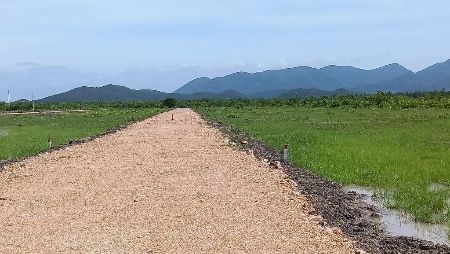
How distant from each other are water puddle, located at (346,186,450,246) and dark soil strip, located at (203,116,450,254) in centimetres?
19

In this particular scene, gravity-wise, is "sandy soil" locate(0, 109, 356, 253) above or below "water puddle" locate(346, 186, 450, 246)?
above

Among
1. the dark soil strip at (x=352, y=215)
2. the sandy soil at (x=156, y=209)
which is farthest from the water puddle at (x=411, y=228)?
the sandy soil at (x=156, y=209)

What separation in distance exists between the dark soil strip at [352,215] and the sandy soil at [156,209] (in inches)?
13.5

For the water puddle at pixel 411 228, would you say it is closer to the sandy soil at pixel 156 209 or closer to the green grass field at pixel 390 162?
the green grass field at pixel 390 162

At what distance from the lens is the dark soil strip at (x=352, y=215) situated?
29.6 ft

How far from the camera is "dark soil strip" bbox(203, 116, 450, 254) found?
9031 mm

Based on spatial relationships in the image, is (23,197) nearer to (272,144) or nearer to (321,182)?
(321,182)

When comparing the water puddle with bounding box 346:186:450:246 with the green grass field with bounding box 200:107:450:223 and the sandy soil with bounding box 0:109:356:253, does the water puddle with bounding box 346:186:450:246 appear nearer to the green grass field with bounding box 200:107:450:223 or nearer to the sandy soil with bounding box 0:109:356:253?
the green grass field with bounding box 200:107:450:223

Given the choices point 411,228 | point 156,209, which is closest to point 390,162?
point 411,228

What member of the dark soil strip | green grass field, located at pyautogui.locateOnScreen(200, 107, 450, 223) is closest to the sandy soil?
the dark soil strip

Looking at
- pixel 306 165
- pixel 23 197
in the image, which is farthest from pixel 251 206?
pixel 306 165

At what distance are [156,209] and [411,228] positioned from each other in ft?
15.3

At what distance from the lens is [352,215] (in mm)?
11406

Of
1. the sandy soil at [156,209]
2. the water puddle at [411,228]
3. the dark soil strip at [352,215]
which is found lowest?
the water puddle at [411,228]
